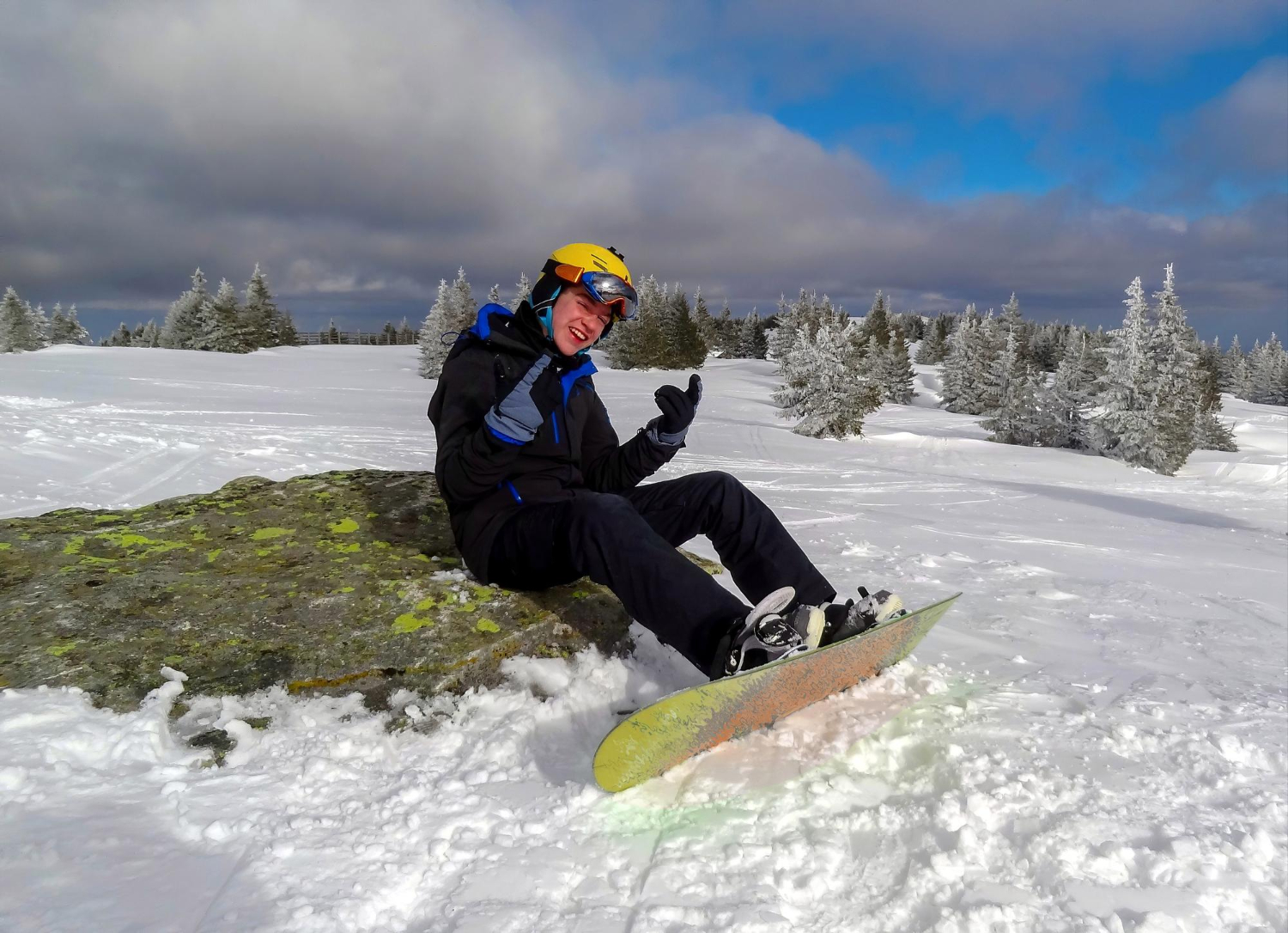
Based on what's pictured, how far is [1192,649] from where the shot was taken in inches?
156

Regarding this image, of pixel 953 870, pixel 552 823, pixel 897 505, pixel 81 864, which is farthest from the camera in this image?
pixel 897 505

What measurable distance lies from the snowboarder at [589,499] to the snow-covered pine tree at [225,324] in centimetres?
4871

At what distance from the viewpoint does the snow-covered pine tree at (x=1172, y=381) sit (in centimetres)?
2145

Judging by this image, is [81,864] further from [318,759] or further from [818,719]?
[818,719]

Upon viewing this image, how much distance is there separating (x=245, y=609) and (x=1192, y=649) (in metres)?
4.95

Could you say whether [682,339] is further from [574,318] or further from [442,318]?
[574,318]

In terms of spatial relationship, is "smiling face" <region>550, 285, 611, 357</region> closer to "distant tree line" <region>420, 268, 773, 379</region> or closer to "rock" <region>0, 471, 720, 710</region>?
"rock" <region>0, 471, 720, 710</region>

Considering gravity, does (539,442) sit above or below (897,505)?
above

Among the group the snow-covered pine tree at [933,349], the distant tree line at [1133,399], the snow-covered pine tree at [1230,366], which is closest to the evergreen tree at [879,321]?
the snow-covered pine tree at [933,349]

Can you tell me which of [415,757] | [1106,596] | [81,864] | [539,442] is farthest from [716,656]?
[1106,596]

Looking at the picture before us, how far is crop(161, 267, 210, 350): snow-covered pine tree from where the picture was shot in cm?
4734

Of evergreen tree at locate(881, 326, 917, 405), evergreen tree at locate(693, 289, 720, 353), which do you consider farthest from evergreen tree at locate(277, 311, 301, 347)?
evergreen tree at locate(881, 326, 917, 405)

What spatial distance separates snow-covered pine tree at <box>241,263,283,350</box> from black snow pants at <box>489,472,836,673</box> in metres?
49.9

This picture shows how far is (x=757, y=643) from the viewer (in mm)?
2586
